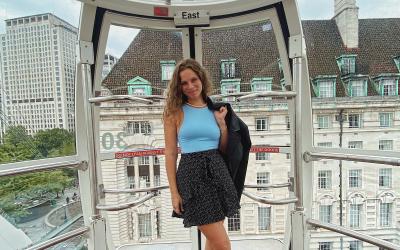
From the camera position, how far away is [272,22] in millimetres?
1849

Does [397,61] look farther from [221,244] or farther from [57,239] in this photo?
[57,239]

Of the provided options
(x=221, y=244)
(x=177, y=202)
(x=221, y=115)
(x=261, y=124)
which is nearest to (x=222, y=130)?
(x=221, y=115)

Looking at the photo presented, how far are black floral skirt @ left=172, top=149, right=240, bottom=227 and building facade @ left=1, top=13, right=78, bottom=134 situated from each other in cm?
91

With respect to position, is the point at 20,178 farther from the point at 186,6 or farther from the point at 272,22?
the point at 272,22

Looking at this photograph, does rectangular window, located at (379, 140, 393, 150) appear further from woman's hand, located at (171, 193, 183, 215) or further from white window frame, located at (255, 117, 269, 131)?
woman's hand, located at (171, 193, 183, 215)

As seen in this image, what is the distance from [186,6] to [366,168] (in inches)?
60.7

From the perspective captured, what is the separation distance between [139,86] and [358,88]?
4.89 feet

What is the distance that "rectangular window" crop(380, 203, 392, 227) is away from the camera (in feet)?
5.84

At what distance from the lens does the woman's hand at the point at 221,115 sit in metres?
1.40

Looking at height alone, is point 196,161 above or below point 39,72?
below

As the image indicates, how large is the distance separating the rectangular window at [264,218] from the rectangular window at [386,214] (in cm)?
74

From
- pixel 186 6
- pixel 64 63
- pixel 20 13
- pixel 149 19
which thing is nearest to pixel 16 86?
pixel 64 63

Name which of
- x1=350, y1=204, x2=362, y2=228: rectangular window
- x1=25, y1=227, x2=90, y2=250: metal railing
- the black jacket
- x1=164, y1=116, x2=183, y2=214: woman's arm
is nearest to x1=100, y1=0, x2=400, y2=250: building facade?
x1=350, y1=204, x2=362, y2=228: rectangular window

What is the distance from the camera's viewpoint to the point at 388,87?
182 cm
